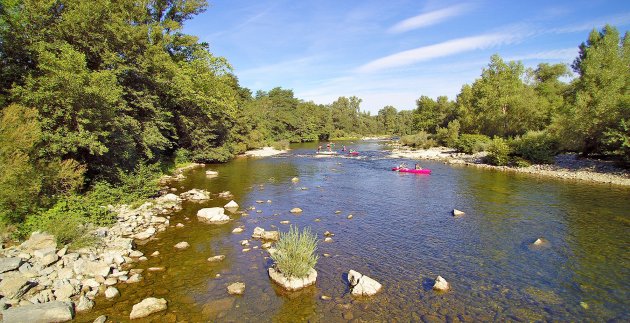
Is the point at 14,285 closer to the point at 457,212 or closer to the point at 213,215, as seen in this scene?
the point at 213,215

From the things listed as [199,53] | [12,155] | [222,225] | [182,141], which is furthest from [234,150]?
[12,155]

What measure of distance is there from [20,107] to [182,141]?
32296 millimetres

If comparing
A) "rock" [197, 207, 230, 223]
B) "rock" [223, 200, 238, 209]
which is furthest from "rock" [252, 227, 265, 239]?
"rock" [223, 200, 238, 209]

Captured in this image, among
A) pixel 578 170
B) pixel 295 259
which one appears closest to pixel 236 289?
pixel 295 259

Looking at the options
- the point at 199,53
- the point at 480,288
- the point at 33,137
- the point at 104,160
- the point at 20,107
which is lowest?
the point at 480,288

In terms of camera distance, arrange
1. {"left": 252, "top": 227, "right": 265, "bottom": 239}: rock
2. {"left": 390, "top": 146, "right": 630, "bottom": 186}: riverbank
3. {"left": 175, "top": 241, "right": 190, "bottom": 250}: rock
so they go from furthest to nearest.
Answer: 1. {"left": 390, "top": 146, "right": 630, "bottom": 186}: riverbank
2. {"left": 252, "top": 227, "right": 265, "bottom": 239}: rock
3. {"left": 175, "top": 241, "right": 190, "bottom": 250}: rock

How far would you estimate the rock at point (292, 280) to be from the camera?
12227 millimetres

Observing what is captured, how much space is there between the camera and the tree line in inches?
658

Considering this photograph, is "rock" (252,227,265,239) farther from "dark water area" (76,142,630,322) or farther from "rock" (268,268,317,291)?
"rock" (268,268,317,291)

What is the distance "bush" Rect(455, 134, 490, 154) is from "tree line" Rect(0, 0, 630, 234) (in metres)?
0.64

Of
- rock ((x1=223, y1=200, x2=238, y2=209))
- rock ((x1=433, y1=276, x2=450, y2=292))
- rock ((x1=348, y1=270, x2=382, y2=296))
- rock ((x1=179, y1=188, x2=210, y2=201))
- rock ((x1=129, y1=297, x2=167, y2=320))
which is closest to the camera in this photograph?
rock ((x1=129, y1=297, x2=167, y2=320))

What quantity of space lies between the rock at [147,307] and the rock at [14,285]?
3.29 m

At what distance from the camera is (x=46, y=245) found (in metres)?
12.8

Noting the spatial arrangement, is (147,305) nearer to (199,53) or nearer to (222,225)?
(222,225)
